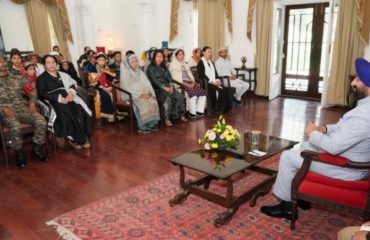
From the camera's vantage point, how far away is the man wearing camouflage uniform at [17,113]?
11.9 feet

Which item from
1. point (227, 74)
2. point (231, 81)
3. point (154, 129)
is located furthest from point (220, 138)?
point (227, 74)

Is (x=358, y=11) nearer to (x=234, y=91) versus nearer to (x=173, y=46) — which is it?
(x=234, y=91)

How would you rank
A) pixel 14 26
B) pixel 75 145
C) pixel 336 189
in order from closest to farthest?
pixel 336 189 → pixel 75 145 → pixel 14 26

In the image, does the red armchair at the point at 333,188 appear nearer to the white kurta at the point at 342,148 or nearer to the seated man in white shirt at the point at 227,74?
the white kurta at the point at 342,148

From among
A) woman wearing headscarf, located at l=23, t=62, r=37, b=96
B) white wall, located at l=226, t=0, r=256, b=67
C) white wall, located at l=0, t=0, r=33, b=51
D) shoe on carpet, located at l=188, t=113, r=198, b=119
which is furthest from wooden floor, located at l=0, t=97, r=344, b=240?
white wall, located at l=0, t=0, r=33, b=51

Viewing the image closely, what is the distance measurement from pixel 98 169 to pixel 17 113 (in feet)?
4.00

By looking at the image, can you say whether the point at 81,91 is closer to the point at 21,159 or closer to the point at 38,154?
the point at 38,154

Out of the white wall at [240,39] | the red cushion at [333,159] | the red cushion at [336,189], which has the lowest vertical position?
the red cushion at [336,189]

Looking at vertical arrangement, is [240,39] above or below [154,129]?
above

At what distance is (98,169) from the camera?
11.6ft

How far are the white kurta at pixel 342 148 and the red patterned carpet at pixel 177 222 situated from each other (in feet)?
0.91

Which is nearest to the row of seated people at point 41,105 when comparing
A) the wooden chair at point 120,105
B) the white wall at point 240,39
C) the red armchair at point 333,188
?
the wooden chair at point 120,105

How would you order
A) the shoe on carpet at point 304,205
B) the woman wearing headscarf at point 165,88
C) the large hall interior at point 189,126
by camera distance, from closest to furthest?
the large hall interior at point 189,126 < the shoe on carpet at point 304,205 < the woman wearing headscarf at point 165,88

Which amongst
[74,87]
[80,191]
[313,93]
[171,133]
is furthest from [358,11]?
[80,191]
